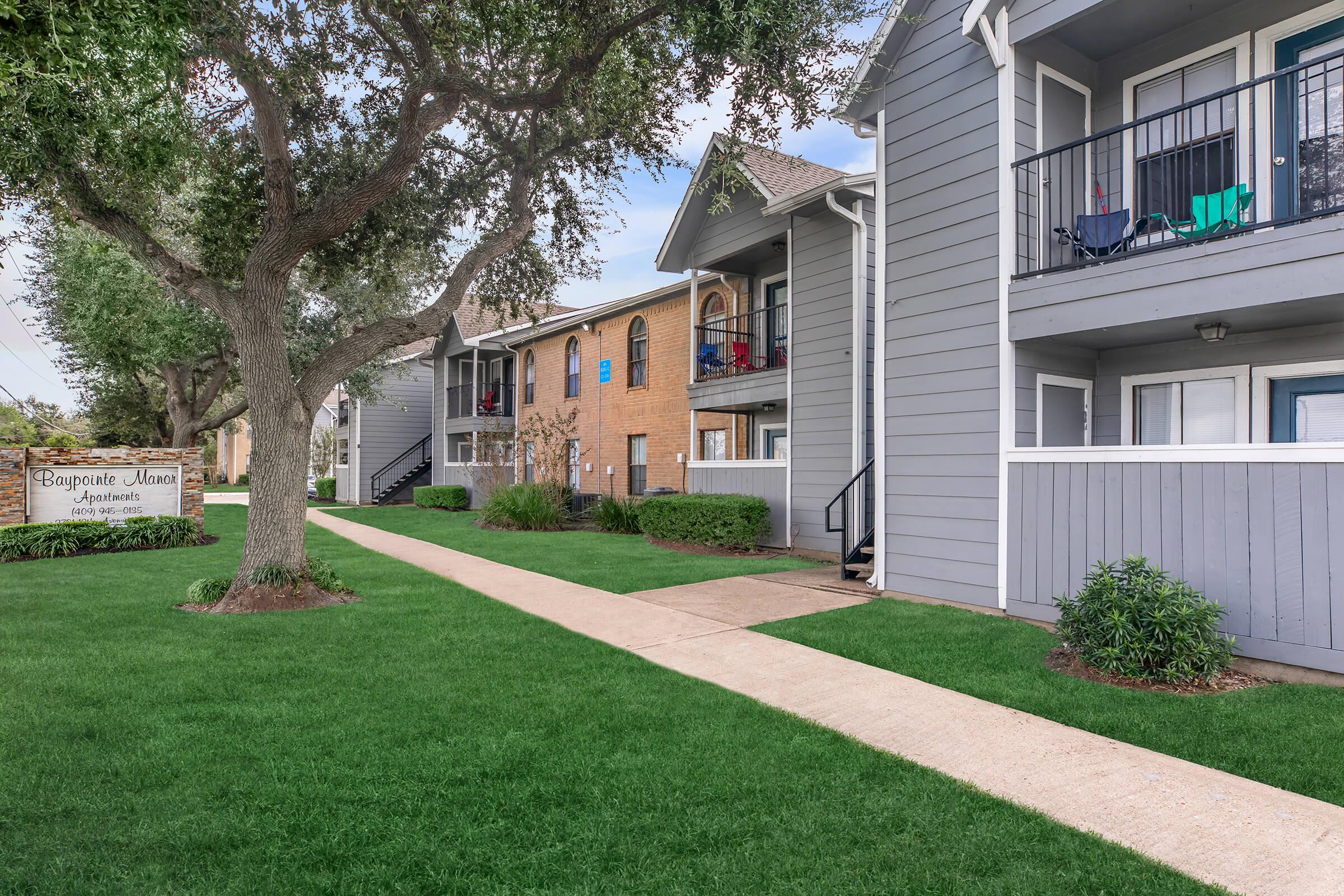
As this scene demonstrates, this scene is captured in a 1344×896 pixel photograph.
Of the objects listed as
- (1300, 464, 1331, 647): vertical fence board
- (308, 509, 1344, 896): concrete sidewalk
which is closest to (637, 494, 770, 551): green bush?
(308, 509, 1344, 896): concrete sidewalk

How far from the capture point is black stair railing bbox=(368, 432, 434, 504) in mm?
29250

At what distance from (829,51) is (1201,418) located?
17.5ft

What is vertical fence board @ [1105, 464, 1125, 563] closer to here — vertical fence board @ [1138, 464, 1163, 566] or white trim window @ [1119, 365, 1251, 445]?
vertical fence board @ [1138, 464, 1163, 566]

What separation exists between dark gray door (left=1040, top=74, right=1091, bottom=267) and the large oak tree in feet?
7.06

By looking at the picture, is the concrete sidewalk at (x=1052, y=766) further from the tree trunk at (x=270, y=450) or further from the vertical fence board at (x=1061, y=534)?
the tree trunk at (x=270, y=450)

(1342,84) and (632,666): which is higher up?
(1342,84)

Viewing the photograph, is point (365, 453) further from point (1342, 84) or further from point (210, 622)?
point (1342, 84)

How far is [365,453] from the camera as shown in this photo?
29.6 metres

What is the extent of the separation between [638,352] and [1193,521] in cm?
1497

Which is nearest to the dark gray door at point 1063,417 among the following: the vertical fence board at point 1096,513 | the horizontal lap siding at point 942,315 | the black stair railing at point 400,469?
the horizontal lap siding at point 942,315

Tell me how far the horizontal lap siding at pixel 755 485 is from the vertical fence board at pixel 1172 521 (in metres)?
7.10

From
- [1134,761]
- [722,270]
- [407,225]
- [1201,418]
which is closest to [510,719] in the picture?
[1134,761]

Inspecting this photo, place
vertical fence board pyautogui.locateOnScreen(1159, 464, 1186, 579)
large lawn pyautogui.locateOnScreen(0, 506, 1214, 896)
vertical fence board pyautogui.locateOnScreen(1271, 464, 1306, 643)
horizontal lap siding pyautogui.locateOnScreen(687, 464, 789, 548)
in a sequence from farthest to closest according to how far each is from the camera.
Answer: horizontal lap siding pyautogui.locateOnScreen(687, 464, 789, 548), vertical fence board pyautogui.locateOnScreen(1159, 464, 1186, 579), vertical fence board pyautogui.locateOnScreen(1271, 464, 1306, 643), large lawn pyautogui.locateOnScreen(0, 506, 1214, 896)

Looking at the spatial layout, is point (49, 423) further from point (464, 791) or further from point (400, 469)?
point (464, 791)
